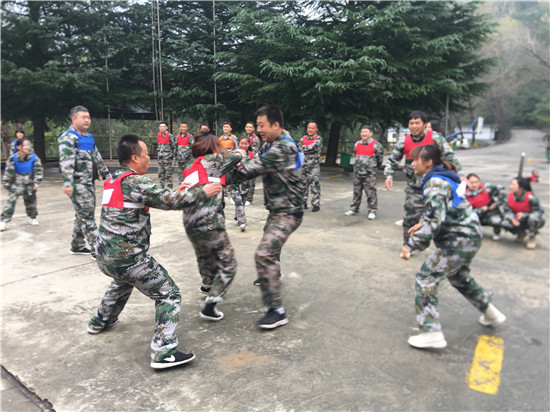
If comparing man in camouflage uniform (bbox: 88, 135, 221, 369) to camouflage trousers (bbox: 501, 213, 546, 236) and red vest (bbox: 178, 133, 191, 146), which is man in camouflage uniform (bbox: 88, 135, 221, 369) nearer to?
camouflage trousers (bbox: 501, 213, 546, 236)

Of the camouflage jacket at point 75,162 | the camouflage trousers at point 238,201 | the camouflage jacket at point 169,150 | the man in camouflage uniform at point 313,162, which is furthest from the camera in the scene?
the camouflage jacket at point 169,150

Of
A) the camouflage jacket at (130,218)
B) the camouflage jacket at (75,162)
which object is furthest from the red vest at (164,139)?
the camouflage jacket at (130,218)

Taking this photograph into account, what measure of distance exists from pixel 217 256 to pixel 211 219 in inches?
14.9

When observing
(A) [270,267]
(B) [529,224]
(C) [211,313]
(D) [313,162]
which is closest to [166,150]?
(D) [313,162]

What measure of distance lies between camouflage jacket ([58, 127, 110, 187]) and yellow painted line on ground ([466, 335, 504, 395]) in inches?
196

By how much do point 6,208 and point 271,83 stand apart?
1042 centimetres

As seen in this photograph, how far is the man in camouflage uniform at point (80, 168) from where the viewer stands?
5.34 metres

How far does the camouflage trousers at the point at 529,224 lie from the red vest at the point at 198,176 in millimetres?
4979

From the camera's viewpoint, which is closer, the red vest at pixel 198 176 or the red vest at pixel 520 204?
the red vest at pixel 198 176

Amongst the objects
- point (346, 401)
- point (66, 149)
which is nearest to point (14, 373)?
point (346, 401)

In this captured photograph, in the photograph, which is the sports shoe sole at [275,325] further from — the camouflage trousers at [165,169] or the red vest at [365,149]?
the camouflage trousers at [165,169]

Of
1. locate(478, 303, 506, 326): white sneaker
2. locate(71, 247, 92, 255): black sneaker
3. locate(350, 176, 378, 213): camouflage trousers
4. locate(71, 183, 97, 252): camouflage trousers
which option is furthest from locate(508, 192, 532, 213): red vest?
locate(71, 247, 92, 255): black sneaker

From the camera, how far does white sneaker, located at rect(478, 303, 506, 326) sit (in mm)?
3607

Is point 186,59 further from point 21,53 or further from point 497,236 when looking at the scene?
point 497,236
